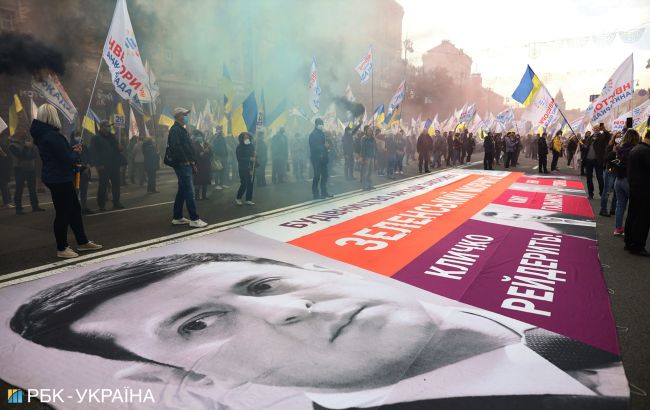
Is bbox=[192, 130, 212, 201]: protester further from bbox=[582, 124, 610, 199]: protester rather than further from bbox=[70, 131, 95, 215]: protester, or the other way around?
bbox=[582, 124, 610, 199]: protester

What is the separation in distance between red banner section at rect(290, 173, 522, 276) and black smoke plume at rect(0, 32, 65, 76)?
14.7 m

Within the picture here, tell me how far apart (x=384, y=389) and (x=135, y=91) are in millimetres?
7339

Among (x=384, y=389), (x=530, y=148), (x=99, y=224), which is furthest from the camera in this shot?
(x=530, y=148)

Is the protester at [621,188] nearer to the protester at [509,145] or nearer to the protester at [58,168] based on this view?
the protester at [58,168]

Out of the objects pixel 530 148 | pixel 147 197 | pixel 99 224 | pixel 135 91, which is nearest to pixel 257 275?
pixel 99 224

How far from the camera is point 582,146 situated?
13977 mm

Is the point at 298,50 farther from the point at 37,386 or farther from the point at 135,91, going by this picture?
the point at 37,386

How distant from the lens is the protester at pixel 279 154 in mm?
12227

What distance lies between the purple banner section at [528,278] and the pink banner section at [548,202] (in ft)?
8.15

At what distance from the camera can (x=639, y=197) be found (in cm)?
486

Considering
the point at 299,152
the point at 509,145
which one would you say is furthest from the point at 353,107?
the point at 299,152

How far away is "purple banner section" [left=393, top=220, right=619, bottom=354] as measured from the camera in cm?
304

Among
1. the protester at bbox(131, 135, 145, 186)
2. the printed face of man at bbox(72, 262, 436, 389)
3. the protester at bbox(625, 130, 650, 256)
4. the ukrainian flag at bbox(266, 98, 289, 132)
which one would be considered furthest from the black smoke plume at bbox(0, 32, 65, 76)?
the protester at bbox(625, 130, 650, 256)

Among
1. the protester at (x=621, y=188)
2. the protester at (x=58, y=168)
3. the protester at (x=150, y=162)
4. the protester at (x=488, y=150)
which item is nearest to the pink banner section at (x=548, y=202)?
the protester at (x=621, y=188)
